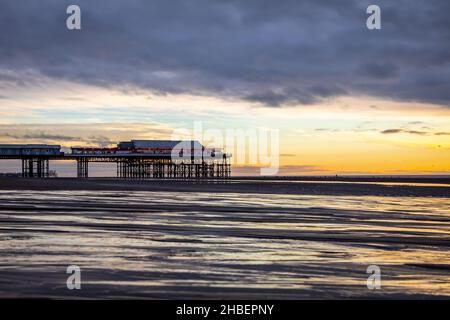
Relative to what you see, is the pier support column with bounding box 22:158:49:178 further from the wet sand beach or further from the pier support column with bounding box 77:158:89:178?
the wet sand beach

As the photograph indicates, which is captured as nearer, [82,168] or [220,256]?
[220,256]

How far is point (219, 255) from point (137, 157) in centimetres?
13697

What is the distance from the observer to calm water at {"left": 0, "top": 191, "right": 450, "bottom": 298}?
459 inches

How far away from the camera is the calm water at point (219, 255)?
1166cm

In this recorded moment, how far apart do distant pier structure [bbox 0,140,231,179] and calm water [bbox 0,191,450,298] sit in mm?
127274

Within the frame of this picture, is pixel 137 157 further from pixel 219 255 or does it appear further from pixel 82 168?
pixel 219 255

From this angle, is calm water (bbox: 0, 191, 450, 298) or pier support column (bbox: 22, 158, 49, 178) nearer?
calm water (bbox: 0, 191, 450, 298)

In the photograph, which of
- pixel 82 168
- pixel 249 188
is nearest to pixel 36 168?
pixel 82 168

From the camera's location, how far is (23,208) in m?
30.7

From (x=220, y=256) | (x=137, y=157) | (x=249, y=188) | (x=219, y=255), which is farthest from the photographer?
(x=137, y=157)

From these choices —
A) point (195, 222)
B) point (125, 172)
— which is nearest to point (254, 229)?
point (195, 222)

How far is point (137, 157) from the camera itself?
5955 inches

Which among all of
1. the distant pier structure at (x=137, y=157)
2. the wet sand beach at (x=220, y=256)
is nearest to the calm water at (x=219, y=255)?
the wet sand beach at (x=220, y=256)

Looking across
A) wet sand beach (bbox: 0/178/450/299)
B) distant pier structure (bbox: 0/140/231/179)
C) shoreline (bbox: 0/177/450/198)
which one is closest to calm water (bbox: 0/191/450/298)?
wet sand beach (bbox: 0/178/450/299)
